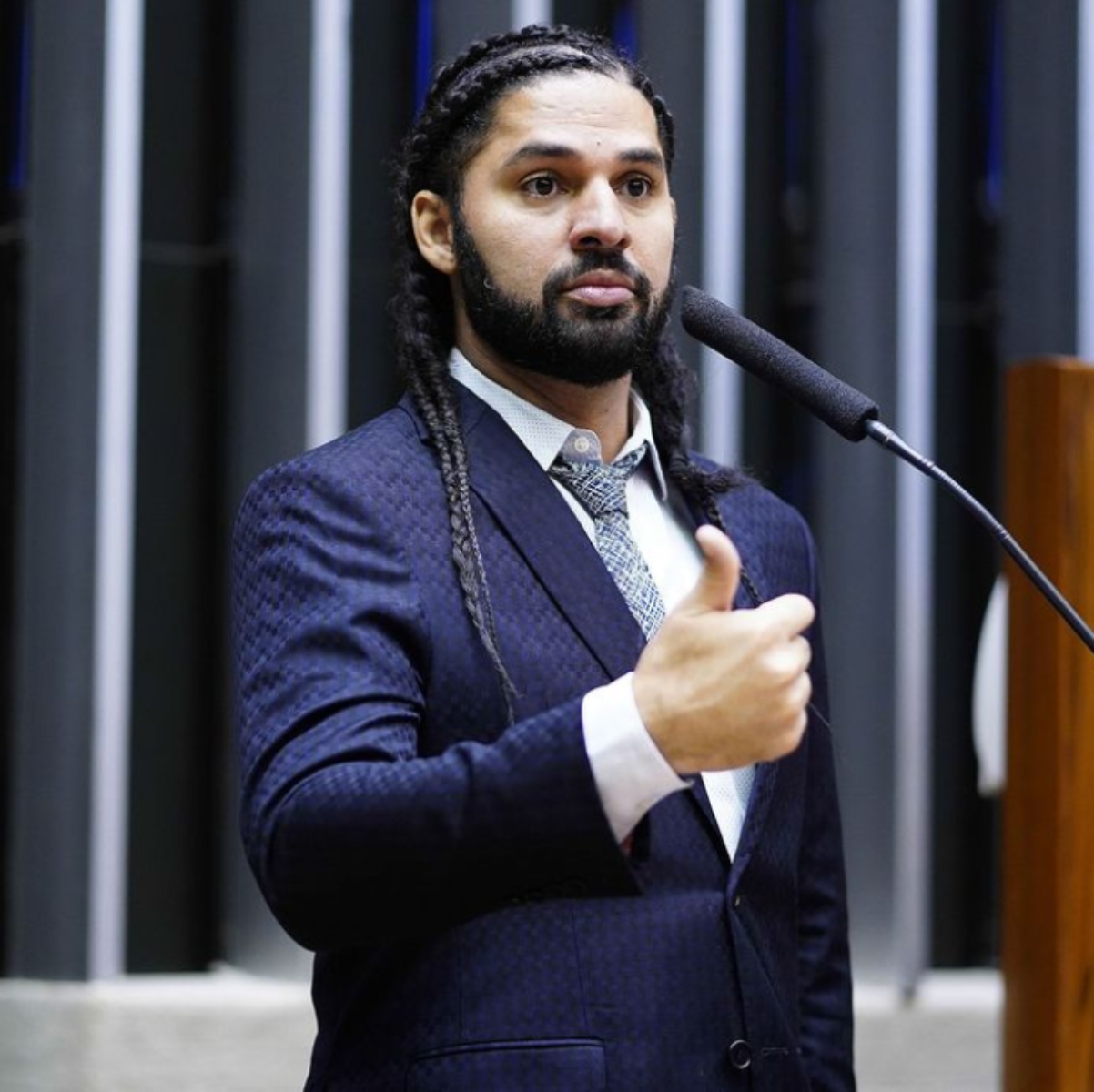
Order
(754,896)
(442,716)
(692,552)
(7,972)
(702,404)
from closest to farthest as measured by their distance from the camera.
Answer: (442,716), (754,896), (692,552), (7,972), (702,404)

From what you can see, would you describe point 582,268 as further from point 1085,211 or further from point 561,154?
point 1085,211

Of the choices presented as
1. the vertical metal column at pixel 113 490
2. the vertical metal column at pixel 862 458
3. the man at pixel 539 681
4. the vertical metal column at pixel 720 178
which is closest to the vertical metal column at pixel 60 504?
the vertical metal column at pixel 113 490

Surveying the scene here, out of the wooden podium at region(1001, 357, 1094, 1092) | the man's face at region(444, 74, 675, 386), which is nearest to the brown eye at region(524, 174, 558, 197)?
the man's face at region(444, 74, 675, 386)

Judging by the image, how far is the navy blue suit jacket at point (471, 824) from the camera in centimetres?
132

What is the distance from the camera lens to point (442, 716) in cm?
152

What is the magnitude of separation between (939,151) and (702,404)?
3.40 ft

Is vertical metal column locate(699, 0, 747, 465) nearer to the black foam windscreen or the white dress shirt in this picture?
the white dress shirt

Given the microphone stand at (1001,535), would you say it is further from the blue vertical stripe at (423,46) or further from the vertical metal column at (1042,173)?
the vertical metal column at (1042,173)

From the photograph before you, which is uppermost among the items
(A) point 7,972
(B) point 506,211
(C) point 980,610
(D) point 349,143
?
(D) point 349,143

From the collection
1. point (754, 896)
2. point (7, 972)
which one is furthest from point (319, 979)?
point (7, 972)

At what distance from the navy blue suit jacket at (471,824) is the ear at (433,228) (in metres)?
0.17

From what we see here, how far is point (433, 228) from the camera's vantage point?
1.83 meters

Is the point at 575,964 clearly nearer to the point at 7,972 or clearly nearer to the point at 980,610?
the point at 7,972

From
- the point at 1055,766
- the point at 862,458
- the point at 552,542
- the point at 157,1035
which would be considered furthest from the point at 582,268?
the point at 862,458
